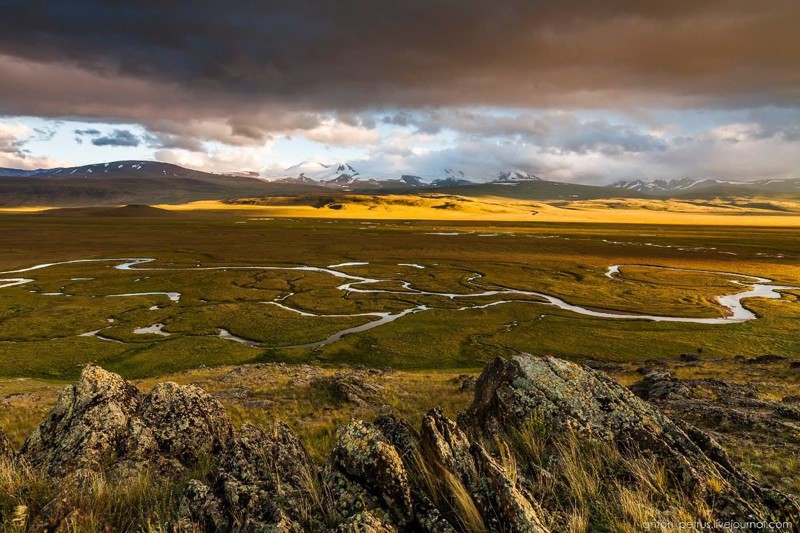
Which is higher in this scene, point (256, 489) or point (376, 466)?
point (376, 466)

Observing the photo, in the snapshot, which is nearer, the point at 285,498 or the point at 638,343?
the point at 285,498

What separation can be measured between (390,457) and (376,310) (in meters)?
58.1

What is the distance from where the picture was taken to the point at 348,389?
86.7ft

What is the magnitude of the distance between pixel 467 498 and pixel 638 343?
5173 centimetres

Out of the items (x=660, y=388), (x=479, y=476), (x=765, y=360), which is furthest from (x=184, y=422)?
(x=765, y=360)

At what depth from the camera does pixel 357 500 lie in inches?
293

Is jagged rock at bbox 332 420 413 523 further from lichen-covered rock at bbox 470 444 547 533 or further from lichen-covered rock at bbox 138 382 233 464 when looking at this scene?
lichen-covered rock at bbox 138 382 233 464

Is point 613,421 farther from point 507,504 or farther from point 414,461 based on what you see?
point 414,461

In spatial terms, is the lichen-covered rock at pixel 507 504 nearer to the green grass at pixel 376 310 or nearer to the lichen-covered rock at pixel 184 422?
the lichen-covered rock at pixel 184 422

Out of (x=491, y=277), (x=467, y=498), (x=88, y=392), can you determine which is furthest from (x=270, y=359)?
(x=491, y=277)

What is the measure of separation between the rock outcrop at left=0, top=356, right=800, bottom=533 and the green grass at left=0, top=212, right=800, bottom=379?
1288 inches

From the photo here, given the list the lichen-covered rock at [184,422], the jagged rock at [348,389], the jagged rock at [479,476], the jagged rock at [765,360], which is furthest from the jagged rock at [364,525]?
the jagged rock at [765,360]

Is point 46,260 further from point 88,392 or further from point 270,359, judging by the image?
point 88,392

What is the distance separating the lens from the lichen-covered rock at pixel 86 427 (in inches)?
409
